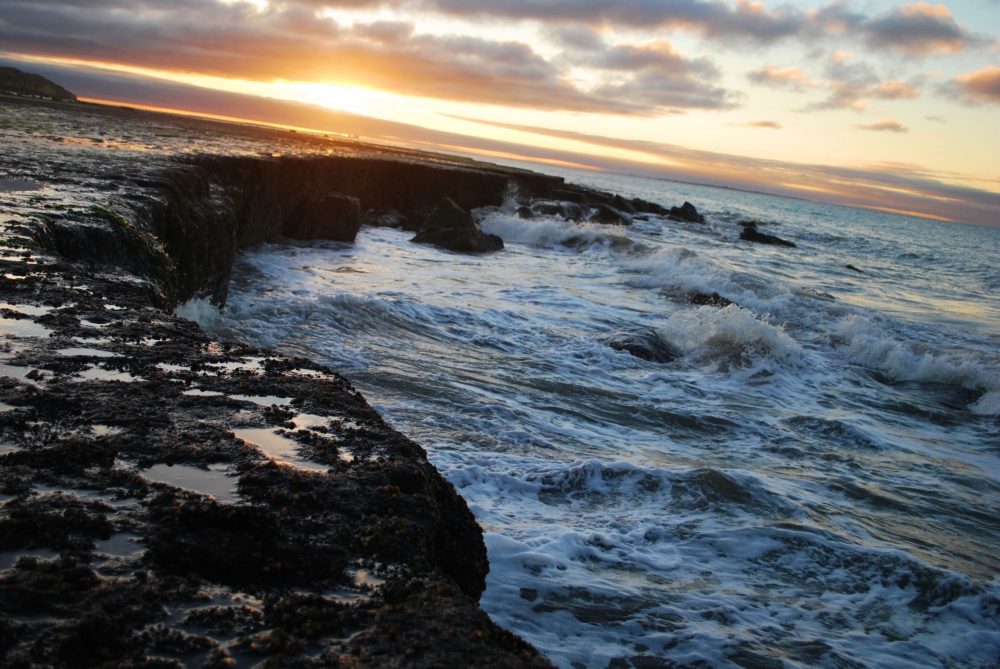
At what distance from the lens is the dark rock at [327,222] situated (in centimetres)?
1498

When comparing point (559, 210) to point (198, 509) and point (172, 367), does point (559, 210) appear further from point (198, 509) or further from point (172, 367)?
point (198, 509)

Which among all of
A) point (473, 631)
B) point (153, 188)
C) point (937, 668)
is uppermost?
point (153, 188)

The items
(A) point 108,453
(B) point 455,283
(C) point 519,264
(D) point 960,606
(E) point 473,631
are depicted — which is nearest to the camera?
(E) point 473,631

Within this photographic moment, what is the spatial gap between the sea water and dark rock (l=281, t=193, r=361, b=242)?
1557mm

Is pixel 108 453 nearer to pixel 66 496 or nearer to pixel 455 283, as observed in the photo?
pixel 66 496

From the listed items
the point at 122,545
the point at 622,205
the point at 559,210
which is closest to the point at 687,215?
the point at 622,205

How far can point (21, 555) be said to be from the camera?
153cm

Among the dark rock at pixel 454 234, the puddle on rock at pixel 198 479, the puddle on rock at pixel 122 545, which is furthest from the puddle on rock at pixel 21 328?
the dark rock at pixel 454 234

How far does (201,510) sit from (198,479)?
22 centimetres

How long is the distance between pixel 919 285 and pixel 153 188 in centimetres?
2247

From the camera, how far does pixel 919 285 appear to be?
851 inches

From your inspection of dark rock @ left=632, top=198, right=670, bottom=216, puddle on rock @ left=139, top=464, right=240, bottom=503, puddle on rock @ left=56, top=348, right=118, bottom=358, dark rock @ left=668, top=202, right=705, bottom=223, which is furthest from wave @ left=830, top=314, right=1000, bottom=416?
dark rock @ left=632, top=198, right=670, bottom=216

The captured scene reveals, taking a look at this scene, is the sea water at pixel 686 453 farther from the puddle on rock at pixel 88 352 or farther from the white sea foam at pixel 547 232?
the white sea foam at pixel 547 232

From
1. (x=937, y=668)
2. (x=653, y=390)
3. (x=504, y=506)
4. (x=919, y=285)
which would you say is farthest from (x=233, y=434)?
(x=919, y=285)
